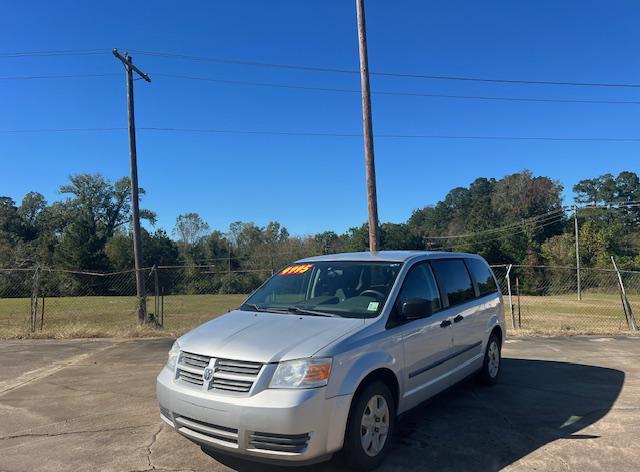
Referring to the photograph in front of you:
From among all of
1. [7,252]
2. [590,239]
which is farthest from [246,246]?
[590,239]

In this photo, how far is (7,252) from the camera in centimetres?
6881

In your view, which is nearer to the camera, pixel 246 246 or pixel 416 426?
pixel 416 426

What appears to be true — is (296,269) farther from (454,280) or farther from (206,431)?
(206,431)

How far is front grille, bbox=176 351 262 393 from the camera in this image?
12.1 feet

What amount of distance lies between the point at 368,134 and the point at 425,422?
7.53m

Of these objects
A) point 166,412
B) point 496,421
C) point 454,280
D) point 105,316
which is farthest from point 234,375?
point 105,316

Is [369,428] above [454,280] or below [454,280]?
below

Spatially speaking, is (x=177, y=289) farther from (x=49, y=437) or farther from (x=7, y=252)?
(x=7, y=252)

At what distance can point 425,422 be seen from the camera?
203 inches

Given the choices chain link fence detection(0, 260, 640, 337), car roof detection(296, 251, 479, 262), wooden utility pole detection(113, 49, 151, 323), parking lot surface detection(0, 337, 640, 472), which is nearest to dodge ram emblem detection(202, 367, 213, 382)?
parking lot surface detection(0, 337, 640, 472)

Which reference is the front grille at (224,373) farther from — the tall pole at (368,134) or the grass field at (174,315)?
the grass field at (174,315)

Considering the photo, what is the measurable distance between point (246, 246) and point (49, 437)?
3583 inches

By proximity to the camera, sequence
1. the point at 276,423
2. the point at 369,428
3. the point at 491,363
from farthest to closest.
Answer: the point at 491,363 < the point at 369,428 < the point at 276,423

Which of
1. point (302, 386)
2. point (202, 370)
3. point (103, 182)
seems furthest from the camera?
point (103, 182)
